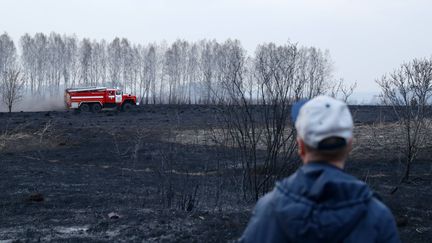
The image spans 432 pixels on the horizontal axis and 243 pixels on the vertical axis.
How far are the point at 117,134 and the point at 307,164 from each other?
21642 mm

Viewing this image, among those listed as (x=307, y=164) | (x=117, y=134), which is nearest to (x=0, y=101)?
(x=117, y=134)

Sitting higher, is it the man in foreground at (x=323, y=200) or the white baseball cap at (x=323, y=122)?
the white baseball cap at (x=323, y=122)

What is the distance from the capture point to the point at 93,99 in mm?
41188

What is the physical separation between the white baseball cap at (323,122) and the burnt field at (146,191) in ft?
14.8

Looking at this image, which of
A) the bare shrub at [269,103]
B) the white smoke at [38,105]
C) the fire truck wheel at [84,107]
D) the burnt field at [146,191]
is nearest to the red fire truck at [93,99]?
the fire truck wheel at [84,107]

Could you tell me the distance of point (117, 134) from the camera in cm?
2342

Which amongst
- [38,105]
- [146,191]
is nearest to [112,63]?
[38,105]

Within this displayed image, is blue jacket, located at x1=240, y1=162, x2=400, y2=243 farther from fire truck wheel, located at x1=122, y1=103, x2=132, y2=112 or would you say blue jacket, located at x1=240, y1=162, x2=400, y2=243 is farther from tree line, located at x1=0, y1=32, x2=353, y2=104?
tree line, located at x1=0, y1=32, x2=353, y2=104

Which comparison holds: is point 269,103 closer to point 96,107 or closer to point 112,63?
point 96,107

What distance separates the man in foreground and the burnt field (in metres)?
4.45

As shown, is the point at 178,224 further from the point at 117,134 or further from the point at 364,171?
the point at 117,134

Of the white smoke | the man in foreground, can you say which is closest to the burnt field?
the man in foreground

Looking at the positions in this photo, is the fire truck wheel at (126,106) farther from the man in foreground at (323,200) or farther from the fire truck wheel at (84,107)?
the man in foreground at (323,200)

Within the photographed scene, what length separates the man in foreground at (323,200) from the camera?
2113mm
